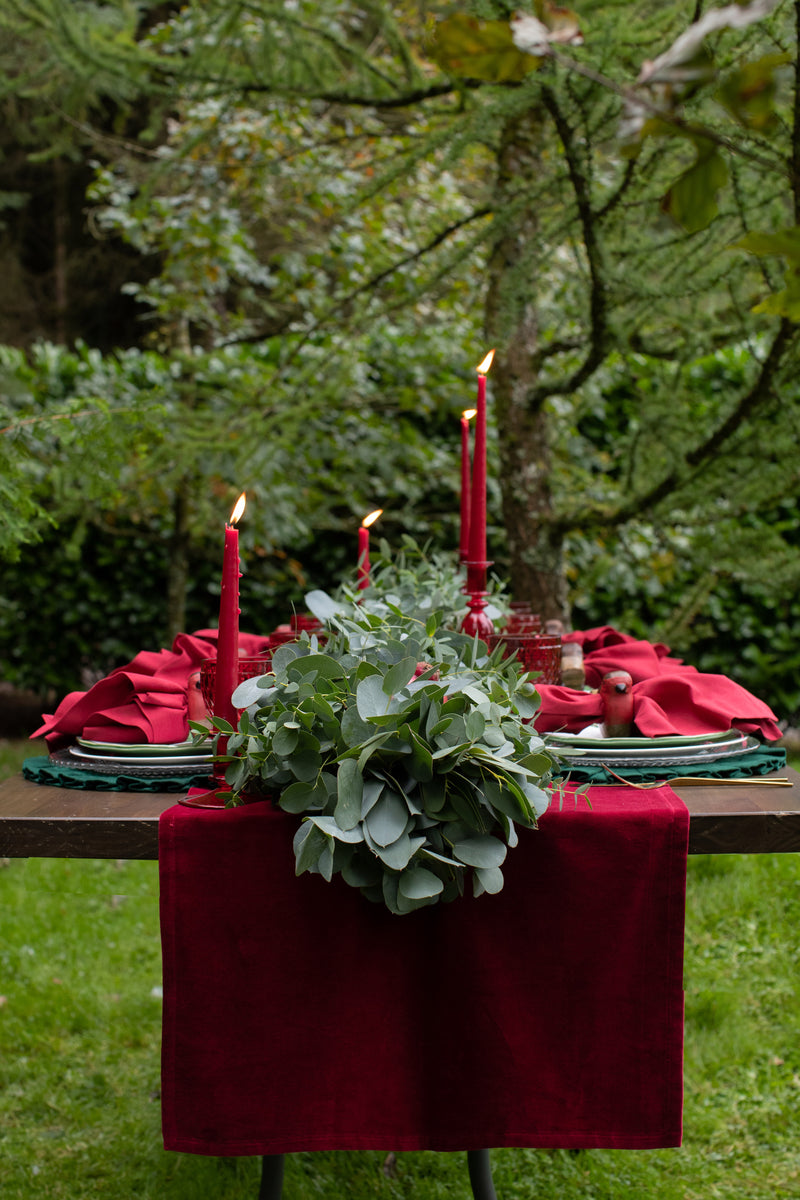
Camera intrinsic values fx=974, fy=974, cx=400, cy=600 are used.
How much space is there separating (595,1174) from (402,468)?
318 centimetres

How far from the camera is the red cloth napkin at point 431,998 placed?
1056mm

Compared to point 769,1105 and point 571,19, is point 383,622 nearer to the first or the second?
point 571,19

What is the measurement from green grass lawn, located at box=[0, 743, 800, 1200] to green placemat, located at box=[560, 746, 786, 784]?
510mm

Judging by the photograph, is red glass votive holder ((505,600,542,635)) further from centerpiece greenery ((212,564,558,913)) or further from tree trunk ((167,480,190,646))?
tree trunk ((167,480,190,646))

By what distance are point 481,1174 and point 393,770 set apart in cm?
77

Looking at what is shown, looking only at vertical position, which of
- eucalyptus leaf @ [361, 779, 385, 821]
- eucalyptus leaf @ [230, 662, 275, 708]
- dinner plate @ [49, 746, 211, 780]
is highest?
eucalyptus leaf @ [230, 662, 275, 708]

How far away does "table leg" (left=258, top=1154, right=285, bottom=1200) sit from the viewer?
1.29 metres

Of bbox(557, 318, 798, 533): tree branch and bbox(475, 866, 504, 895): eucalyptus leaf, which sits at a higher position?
bbox(557, 318, 798, 533): tree branch

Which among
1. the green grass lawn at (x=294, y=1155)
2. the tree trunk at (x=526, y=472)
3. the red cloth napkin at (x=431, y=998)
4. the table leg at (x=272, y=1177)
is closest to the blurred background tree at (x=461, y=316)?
the tree trunk at (x=526, y=472)

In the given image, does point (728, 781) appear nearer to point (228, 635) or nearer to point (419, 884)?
point (419, 884)

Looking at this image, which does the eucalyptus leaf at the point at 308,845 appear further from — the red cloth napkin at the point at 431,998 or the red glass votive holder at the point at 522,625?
the red glass votive holder at the point at 522,625

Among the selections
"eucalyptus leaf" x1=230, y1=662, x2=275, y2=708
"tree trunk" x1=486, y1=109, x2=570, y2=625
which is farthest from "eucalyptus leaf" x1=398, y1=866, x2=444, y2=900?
"tree trunk" x1=486, y1=109, x2=570, y2=625

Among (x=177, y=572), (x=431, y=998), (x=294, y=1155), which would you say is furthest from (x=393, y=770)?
(x=177, y=572)

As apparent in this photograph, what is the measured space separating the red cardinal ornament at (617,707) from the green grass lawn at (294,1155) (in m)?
0.61
